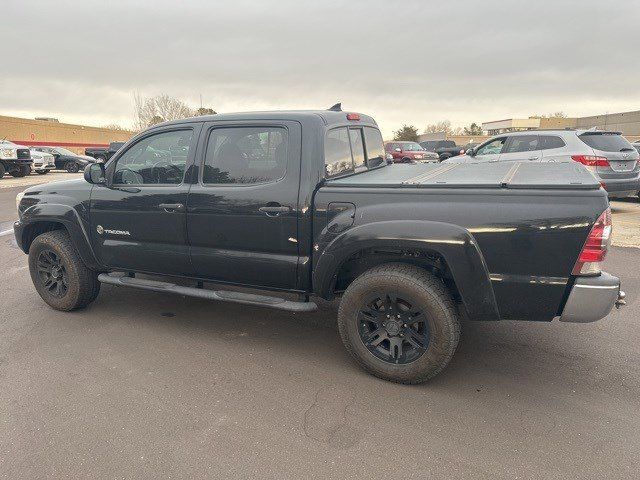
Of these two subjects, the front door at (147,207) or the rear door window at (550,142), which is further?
the rear door window at (550,142)

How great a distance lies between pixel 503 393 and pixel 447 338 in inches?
23.1

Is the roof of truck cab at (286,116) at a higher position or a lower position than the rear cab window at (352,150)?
higher

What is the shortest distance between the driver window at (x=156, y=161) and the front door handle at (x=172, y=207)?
0.20 metres

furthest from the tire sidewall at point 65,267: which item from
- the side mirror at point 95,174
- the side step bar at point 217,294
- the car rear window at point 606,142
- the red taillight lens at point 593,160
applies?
the car rear window at point 606,142

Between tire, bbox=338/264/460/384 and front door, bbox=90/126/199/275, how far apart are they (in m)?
1.56

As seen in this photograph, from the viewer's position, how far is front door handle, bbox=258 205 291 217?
3203 mm

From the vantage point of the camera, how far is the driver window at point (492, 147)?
9906 mm

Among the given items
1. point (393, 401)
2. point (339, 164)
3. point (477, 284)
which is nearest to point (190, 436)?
point (393, 401)

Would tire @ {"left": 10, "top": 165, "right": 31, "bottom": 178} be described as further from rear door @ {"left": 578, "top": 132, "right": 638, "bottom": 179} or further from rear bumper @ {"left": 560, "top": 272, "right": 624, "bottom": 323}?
rear bumper @ {"left": 560, "top": 272, "right": 624, "bottom": 323}

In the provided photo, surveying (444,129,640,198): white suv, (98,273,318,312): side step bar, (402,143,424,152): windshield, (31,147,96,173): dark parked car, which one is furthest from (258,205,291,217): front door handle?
(31,147,96,173): dark parked car

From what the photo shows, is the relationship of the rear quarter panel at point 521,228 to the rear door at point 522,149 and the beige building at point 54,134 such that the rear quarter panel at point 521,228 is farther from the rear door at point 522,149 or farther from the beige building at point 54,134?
the beige building at point 54,134

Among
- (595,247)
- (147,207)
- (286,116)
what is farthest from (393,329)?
(147,207)

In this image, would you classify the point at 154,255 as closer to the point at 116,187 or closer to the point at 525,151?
the point at 116,187

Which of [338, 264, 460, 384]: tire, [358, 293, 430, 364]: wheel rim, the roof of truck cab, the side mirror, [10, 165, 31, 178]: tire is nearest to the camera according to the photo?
[338, 264, 460, 384]: tire
